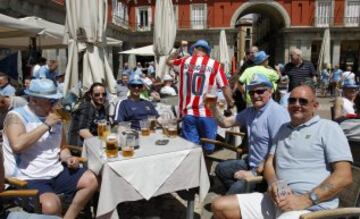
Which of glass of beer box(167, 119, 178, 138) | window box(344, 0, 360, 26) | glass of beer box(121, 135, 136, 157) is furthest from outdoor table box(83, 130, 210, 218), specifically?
window box(344, 0, 360, 26)

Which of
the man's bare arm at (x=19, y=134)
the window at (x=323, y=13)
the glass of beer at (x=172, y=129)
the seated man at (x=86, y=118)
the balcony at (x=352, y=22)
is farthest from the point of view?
the window at (x=323, y=13)

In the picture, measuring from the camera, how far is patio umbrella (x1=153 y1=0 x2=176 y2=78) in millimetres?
10945

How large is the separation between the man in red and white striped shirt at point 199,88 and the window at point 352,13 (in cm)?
3216

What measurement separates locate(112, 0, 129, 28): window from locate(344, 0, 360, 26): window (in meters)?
19.5

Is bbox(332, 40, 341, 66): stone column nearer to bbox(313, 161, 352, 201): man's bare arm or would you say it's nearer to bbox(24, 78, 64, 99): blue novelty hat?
bbox(313, 161, 352, 201): man's bare arm

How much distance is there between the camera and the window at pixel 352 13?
108 ft

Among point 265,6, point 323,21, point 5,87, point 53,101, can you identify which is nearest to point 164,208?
point 53,101

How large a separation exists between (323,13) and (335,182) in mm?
34134

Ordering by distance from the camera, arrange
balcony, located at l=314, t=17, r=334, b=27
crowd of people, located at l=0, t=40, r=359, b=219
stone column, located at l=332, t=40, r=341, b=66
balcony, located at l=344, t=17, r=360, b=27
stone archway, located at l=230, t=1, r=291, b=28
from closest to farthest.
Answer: crowd of people, located at l=0, t=40, r=359, b=219, stone column, located at l=332, t=40, r=341, b=66, balcony, located at l=344, t=17, r=360, b=27, balcony, located at l=314, t=17, r=334, b=27, stone archway, located at l=230, t=1, r=291, b=28

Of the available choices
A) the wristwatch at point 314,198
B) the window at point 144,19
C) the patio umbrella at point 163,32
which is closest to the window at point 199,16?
the window at point 144,19

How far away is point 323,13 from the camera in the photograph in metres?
33.4

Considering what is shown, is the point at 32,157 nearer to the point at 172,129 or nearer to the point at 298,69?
the point at 172,129

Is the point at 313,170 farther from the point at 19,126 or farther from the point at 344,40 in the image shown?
the point at 344,40

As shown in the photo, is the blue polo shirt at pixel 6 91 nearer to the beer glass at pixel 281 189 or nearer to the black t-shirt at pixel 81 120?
the black t-shirt at pixel 81 120
